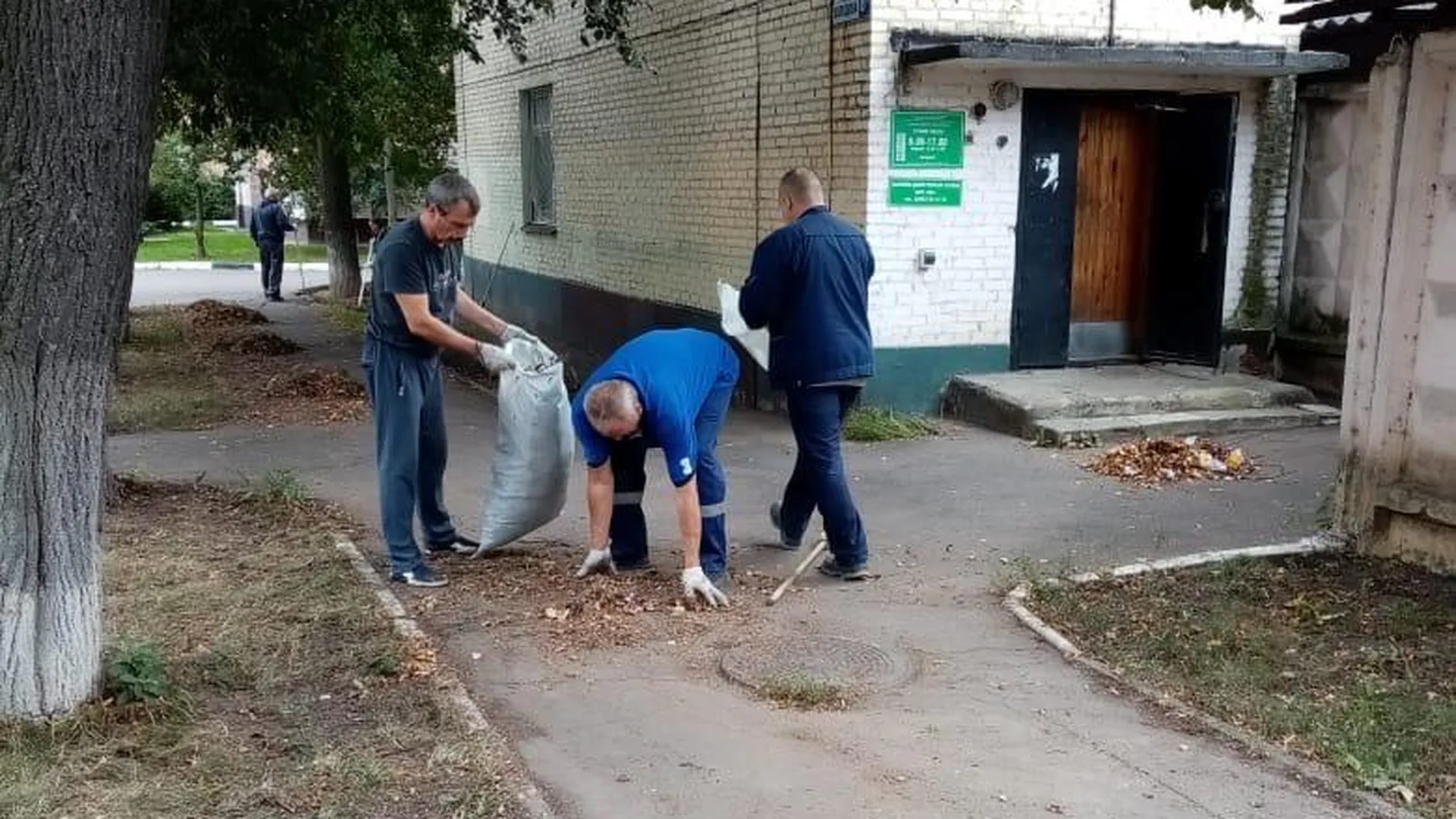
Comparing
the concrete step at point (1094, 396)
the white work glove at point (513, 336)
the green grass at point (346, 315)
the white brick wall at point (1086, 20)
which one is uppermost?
the white brick wall at point (1086, 20)

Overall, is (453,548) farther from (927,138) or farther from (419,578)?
(927,138)

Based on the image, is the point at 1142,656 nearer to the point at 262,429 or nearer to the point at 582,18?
the point at 262,429

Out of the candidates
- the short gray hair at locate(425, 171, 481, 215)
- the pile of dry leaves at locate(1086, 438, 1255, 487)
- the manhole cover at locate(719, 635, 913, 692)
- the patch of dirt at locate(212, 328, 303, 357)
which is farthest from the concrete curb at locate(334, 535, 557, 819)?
the patch of dirt at locate(212, 328, 303, 357)

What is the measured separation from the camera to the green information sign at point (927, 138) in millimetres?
8969

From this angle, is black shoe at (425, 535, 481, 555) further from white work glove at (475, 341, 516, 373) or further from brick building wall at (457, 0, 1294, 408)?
brick building wall at (457, 0, 1294, 408)

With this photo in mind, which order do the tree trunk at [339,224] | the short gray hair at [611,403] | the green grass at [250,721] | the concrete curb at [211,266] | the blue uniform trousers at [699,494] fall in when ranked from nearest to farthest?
1. the green grass at [250,721]
2. the short gray hair at [611,403]
3. the blue uniform trousers at [699,494]
4. the tree trunk at [339,224]
5. the concrete curb at [211,266]

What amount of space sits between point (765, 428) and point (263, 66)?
417cm

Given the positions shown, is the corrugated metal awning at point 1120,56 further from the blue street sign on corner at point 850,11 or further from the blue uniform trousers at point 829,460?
the blue uniform trousers at point 829,460

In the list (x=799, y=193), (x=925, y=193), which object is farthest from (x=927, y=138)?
(x=799, y=193)

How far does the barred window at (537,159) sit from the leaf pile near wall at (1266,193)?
850 centimetres

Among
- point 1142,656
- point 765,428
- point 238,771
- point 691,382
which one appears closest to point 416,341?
point 691,382

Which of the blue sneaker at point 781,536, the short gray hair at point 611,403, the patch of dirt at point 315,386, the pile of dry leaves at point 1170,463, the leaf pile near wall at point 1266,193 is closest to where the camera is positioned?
the short gray hair at point 611,403

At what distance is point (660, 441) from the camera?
4.98 metres

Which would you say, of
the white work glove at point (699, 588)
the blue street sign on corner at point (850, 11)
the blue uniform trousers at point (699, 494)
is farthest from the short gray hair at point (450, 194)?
the blue street sign on corner at point (850, 11)
